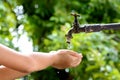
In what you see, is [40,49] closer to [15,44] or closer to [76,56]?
[15,44]

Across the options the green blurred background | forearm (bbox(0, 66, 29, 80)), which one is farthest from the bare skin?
the green blurred background

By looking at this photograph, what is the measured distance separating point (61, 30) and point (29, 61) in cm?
118

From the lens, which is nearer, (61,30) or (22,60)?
(22,60)

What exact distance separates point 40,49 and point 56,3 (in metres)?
0.28

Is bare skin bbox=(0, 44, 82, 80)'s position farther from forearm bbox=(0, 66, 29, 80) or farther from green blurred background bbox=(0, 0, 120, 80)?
green blurred background bbox=(0, 0, 120, 80)

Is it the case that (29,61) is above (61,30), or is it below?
above

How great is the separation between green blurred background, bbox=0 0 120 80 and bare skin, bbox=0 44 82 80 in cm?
98

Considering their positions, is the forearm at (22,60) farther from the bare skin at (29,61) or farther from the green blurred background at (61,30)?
the green blurred background at (61,30)

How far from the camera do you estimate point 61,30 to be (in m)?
1.84

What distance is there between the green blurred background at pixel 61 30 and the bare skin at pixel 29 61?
38.5 inches

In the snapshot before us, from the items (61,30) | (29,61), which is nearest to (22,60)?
(29,61)

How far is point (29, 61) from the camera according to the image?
0.66 m

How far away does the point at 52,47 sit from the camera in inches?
71.0

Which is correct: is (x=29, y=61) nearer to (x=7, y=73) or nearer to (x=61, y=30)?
(x=7, y=73)
